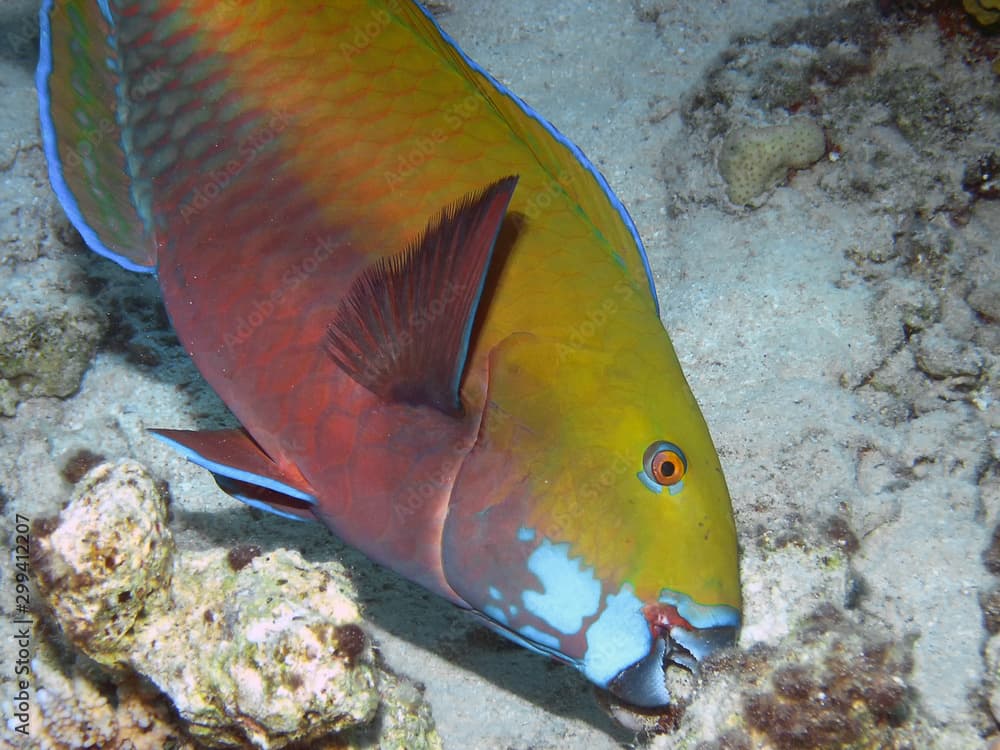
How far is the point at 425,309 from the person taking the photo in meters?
1.90

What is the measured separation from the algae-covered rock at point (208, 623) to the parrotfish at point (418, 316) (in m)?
0.25

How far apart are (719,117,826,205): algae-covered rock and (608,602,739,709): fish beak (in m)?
2.88

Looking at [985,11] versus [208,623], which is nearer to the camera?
[208,623]

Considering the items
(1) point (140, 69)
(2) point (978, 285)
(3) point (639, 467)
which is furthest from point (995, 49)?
(1) point (140, 69)

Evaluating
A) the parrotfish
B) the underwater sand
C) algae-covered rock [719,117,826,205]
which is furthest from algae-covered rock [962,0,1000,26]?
the parrotfish

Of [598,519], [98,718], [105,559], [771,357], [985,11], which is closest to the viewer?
[598,519]

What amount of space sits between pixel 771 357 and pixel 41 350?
3990 millimetres

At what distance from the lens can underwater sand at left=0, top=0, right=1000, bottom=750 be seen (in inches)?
101

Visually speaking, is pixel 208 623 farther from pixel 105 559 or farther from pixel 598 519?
pixel 598 519

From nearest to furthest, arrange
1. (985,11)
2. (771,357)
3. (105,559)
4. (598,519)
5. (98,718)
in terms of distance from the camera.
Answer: (598,519) < (105,559) < (98,718) < (771,357) < (985,11)

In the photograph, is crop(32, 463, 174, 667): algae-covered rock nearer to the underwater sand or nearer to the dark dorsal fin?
the underwater sand

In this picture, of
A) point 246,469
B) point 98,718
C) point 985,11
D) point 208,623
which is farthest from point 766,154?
point 98,718

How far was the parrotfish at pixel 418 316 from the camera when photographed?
186cm

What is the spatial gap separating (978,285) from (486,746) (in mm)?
3244
